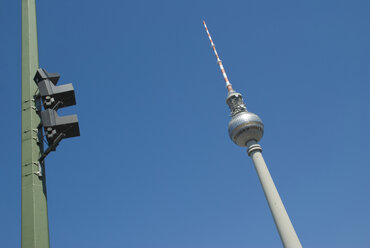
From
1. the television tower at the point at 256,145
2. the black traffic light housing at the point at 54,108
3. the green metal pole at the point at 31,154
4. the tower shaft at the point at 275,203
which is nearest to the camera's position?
the green metal pole at the point at 31,154

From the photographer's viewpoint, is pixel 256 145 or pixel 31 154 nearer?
pixel 31 154

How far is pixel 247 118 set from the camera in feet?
179

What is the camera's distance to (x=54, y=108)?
5.68 metres

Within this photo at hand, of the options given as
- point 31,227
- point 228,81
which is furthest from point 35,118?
point 228,81

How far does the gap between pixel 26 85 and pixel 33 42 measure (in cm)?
97

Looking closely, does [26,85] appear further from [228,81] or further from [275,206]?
[228,81]

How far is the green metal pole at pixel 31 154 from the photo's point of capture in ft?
15.3

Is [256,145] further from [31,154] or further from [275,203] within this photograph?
[31,154]

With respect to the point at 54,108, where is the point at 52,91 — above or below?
above

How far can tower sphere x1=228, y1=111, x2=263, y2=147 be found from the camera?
5384 cm

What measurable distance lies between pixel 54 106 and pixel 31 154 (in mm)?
908

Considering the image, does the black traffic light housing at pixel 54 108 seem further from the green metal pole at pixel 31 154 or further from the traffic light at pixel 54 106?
the green metal pole at pixel 31 154

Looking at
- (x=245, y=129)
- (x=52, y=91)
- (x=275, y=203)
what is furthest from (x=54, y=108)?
(x=245, y=129)

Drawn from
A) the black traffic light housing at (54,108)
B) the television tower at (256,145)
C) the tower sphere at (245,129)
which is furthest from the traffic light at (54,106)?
the tower sphere at (245,129)
